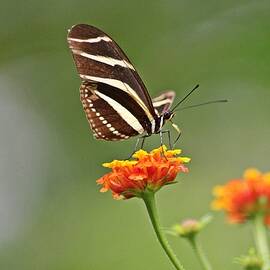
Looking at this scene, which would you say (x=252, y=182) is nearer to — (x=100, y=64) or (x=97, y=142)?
(x=100, y=64)

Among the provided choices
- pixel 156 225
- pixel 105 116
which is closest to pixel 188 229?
pixel 156 225

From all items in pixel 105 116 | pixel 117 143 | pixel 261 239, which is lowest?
pixel 117 143

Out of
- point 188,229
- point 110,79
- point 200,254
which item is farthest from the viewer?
point 110,79

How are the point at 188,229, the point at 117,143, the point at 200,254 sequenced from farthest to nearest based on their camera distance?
1. the point at 117,143
2. the point at 188,229
3. the point at 200,254

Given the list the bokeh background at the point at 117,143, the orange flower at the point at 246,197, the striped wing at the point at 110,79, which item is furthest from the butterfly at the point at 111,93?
the bokeh background at the point at 117,143

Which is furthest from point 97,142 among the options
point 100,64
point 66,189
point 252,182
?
point 252,182

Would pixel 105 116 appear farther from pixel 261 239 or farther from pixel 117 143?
pixel 117 143

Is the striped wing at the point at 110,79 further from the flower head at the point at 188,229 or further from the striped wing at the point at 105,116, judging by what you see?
the flower head at the point at 188,229

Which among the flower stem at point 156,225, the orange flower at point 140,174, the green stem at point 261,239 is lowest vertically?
the green stem at point 261,239
